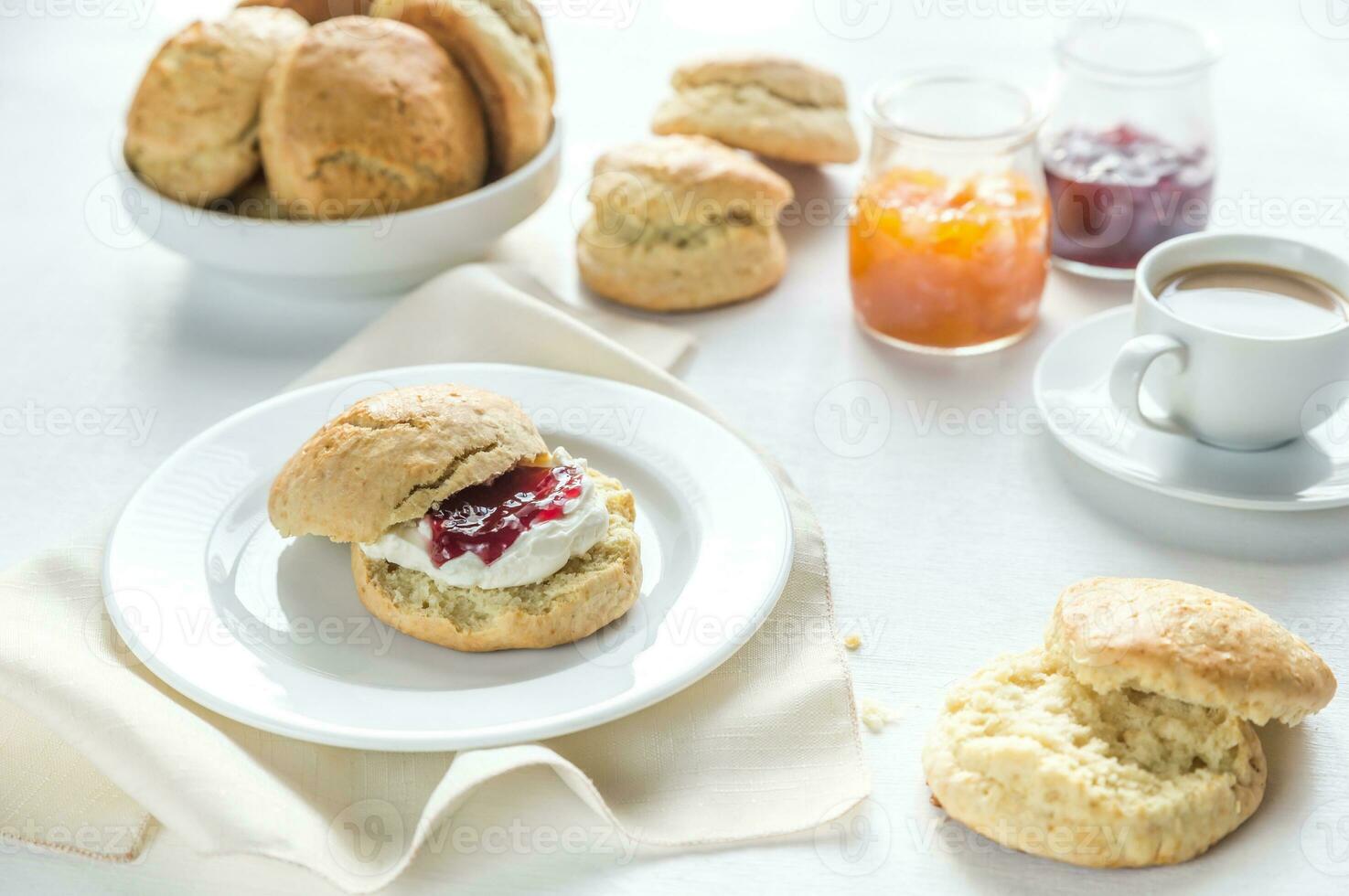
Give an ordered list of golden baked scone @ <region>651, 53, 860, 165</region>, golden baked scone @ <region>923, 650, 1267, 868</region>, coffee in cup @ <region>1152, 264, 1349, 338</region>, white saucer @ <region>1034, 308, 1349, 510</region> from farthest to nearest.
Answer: golden baked scone @ <region>651, 53, 860, 165</region> → coffee in cup @ <region>1152, 264, 1349, 338</region> → white saucer @ <region>1034, 308, 1349, 510</region> → golden baked scone @ <region>923, 650, 1267, 868</region>

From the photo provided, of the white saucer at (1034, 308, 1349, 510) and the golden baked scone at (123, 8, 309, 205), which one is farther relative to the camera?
the golden baked scone at (123, 8, 309, 205)

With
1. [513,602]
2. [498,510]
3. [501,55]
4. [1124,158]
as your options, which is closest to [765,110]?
[501,55]

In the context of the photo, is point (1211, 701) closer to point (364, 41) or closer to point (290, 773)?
point (290, 773)

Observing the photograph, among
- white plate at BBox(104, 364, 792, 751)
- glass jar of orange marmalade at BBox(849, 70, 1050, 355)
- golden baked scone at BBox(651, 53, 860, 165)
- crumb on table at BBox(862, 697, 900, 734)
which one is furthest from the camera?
golden baked scone at BBox(651, 53, 860, 165)

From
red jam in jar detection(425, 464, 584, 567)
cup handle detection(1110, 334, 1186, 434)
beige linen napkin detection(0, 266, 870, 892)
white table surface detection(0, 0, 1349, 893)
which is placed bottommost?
white table surface detection(0, 0, 1349, 893)

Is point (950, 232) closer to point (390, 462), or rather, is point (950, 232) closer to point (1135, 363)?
point (1135, 363)

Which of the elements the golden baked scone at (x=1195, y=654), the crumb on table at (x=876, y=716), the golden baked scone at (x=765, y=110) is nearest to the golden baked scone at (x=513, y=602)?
the crumb on table at (x=876, y=716)

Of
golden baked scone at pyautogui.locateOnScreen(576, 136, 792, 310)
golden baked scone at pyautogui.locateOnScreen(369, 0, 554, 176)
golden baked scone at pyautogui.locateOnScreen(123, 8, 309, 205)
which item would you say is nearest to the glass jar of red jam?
golden baked scone at pyautogui.locateOnScreen(576, 136, 792, 310)

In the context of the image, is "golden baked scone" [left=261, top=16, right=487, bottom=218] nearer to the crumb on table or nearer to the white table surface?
the white table surface
